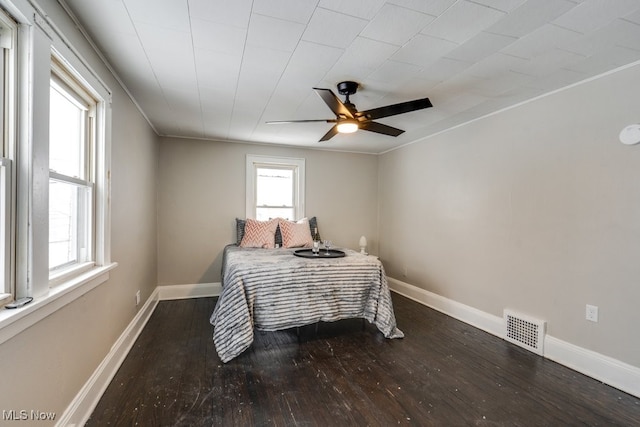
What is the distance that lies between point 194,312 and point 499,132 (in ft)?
12.7

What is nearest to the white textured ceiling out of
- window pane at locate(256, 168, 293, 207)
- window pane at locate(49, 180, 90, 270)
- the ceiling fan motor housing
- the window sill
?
the ceiling fan motor housing

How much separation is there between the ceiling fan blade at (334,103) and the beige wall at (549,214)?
5.53 ft

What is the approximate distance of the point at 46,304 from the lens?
1307 mm

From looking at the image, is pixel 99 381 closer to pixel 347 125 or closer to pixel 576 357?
pixel 347 125

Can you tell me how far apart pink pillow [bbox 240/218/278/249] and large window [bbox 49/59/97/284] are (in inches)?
84.9

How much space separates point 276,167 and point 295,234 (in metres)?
1.17

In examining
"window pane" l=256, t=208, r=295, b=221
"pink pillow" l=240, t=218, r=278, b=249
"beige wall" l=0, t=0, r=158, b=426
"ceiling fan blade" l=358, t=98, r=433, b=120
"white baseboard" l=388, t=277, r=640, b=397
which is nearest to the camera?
"beige wall" l=0, t=0, r=158, b=426

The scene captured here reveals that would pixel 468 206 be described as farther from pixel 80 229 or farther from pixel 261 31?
pixel 80 229

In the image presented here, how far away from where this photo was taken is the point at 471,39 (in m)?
1.79

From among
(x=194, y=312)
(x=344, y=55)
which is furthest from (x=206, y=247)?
(x=344, y=55)

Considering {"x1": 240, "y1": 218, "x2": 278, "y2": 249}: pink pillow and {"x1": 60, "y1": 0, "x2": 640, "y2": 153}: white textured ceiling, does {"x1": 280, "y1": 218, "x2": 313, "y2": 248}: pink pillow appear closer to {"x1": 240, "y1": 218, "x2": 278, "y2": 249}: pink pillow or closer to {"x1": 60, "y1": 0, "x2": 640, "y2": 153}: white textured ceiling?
{"x1": 240, "y1": 218, "x2": 278, "y2": 249}: pink pillow

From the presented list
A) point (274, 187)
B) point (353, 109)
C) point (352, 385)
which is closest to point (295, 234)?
point (274, 187)

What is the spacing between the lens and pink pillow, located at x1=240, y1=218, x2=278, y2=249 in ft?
13.3

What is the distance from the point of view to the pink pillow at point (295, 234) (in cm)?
411
